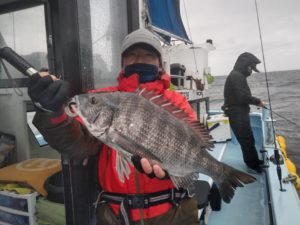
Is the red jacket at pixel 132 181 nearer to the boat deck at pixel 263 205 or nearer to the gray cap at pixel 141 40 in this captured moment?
the gray cap at pixel 141 40

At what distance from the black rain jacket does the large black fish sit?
392 cm

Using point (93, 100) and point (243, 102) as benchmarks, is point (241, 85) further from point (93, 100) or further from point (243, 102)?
point (93, 100)

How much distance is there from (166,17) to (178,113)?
253 inches

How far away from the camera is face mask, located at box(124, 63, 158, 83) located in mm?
1934

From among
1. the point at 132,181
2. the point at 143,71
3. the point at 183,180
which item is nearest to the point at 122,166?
the point at 132,181

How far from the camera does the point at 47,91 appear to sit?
1.46 meters

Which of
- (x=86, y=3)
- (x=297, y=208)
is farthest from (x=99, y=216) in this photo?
(x=297, y=208)

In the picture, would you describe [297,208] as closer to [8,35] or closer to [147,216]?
[147,216]

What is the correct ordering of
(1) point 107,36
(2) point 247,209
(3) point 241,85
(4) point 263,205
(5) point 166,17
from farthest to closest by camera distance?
(5) point 166,17
(3) point 241,85
(4) point 263,205
(2) point 247,209
(1) point 107,36

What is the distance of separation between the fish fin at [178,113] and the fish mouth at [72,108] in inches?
14.7

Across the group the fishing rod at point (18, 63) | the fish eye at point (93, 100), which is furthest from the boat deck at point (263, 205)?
the fishing rod at point (18, 63)

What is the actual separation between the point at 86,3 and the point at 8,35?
1.46 metres

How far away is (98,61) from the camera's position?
256 cm

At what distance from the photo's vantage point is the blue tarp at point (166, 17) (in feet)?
23.3
